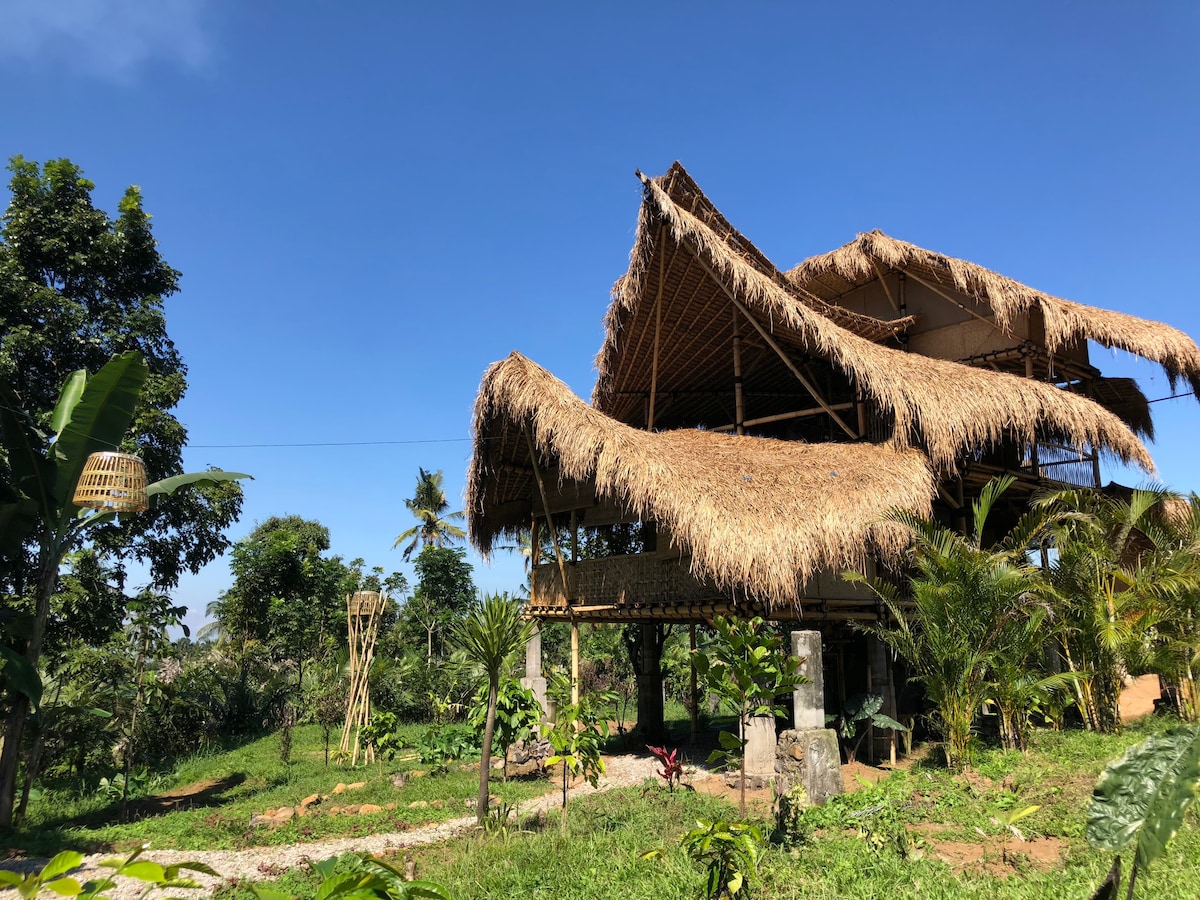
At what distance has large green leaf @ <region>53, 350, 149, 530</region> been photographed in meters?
7.10

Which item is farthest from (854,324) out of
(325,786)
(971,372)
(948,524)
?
→ (325,786)

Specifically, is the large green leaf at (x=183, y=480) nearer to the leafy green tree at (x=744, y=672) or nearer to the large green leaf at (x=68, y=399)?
the large green leaf at (x=68, y=399)

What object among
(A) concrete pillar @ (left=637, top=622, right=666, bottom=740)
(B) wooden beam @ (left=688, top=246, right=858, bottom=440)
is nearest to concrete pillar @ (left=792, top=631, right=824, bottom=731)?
(B) wooden beam @ (left=688, top=246, right=858, bottom=440)

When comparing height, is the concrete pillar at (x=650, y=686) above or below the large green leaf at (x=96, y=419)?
below

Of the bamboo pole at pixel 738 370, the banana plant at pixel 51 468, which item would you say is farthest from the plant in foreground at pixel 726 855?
the bamboo pole at pixel 738 370

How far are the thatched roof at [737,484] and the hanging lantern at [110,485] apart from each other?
4.75 meters

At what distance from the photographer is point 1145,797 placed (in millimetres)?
2279

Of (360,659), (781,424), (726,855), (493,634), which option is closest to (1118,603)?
(726,855)

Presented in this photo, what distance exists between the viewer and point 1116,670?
8219mm

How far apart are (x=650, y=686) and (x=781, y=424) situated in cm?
520

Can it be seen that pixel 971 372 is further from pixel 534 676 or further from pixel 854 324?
pixel 534 676

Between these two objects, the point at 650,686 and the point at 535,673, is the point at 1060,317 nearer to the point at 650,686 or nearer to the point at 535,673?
the point at 650,686

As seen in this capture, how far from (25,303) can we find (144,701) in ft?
21.0

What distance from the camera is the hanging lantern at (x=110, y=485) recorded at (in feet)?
17.3
